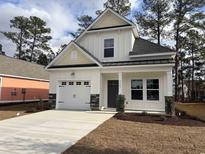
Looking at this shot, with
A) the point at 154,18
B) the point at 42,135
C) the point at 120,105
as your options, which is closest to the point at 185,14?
the point at 154,18

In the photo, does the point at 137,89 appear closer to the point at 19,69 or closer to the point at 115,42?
the point at 115,42

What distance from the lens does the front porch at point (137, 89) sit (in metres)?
15.4

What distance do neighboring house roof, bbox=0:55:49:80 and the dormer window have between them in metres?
10.9

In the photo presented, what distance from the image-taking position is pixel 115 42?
57.6ft

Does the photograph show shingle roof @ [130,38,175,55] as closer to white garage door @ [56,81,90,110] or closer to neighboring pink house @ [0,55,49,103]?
white garage door @ [56,81,90,110]

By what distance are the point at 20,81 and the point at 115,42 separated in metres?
12.3

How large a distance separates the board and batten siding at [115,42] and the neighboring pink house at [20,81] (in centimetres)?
918

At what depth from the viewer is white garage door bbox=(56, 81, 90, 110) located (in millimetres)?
16594

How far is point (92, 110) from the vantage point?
1576 centimetres

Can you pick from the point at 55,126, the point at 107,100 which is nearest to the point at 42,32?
the point at 107,100

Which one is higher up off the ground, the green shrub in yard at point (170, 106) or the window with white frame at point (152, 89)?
the window with white frame at point (152, 89)

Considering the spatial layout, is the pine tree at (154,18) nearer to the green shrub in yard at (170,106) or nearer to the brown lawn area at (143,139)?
the green shrub in yard at (170,106)

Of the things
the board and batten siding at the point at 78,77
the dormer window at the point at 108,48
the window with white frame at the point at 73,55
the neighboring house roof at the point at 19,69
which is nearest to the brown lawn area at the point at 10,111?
the board and batten siding at the point at 78,77

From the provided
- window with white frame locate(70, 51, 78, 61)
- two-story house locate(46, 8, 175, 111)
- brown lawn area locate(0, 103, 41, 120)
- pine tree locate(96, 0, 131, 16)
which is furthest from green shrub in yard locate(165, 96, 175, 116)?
pine tree locate(96, 0, 131, 16)
